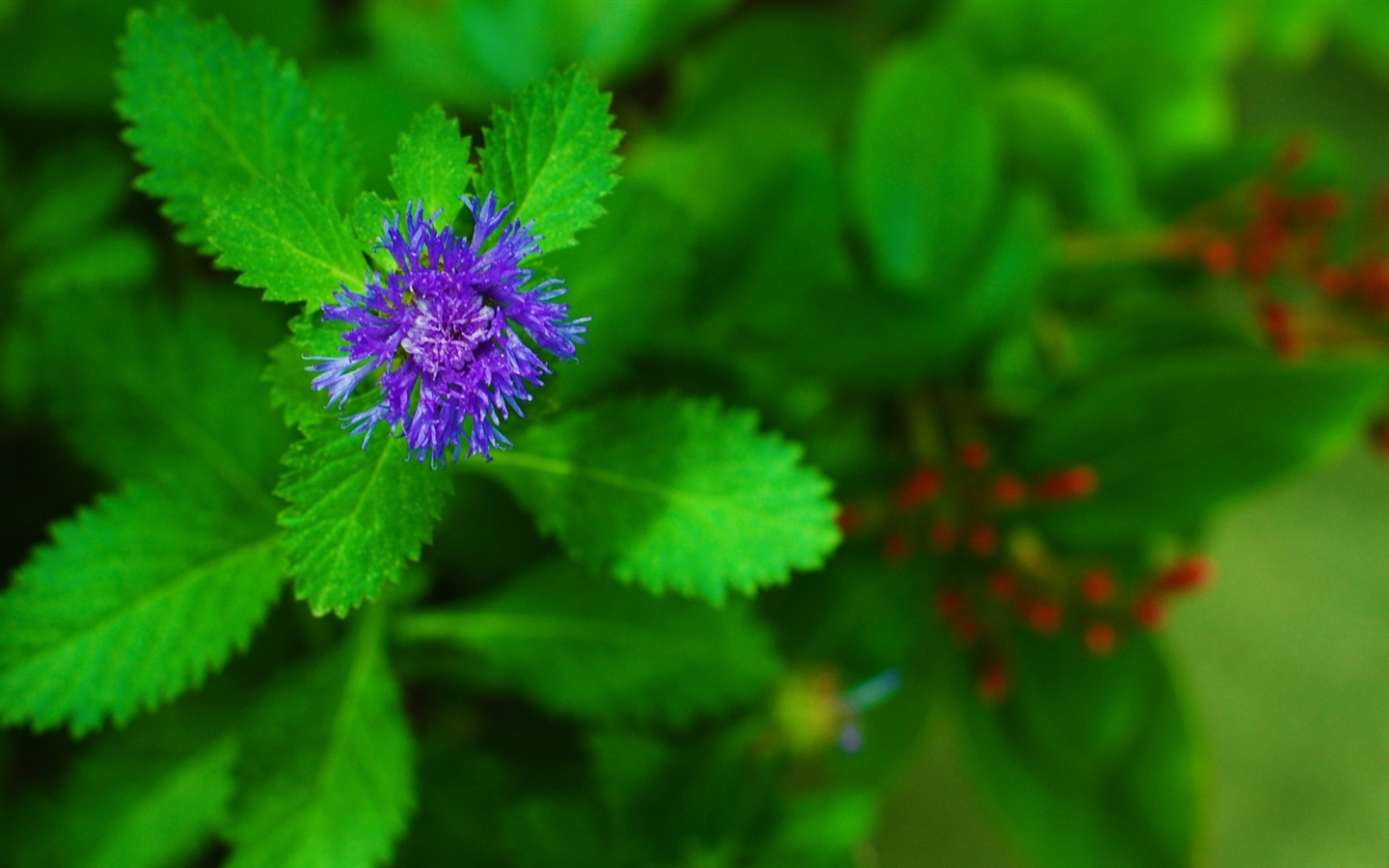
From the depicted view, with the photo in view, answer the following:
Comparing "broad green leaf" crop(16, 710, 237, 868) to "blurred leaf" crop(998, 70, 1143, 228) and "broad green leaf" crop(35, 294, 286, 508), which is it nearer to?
"broad green leaf" crop(35, 294, 286, 508)

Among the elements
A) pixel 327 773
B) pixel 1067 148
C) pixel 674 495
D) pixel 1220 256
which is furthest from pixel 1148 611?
pixel 327 773

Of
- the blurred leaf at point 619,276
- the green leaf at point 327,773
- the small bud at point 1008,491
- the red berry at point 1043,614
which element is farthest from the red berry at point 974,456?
the green leaf at point 327,773

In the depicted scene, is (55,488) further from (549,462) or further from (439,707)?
(549,462)

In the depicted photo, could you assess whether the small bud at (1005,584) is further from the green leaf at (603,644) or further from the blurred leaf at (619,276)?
the blurred leaf at (619,276)

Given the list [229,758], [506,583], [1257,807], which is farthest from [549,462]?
[1257,807]

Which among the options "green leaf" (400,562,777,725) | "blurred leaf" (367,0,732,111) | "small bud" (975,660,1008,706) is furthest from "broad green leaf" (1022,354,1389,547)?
"blurred leaf" (367,0,732,111)

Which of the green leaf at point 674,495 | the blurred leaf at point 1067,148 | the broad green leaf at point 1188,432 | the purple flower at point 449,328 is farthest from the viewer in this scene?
the blurred leaf at point 1067,148
